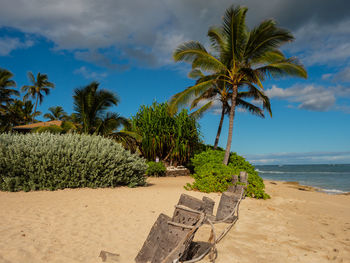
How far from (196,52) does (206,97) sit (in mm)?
4829

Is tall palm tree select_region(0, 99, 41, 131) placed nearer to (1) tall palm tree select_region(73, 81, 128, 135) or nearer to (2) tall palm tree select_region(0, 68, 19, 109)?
(2) tall palm tree select_region(0, 68, 19, 109)

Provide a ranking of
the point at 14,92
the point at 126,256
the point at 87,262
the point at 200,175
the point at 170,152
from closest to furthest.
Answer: the point at 87,262 → the point at 126,256 → the point at 200,175 → the point at 170,152 → the point at 14,92

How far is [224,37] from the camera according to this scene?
14.0m

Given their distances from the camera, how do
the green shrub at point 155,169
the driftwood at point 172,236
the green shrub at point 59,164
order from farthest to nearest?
the green shrub at point 155,169
the green shrub at point 59,164
the driftwood at point 172,236

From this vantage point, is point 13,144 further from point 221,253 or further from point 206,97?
point 206,97

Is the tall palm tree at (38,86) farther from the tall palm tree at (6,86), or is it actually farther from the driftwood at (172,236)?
the driftwood at (172,236)

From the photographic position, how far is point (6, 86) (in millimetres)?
31266

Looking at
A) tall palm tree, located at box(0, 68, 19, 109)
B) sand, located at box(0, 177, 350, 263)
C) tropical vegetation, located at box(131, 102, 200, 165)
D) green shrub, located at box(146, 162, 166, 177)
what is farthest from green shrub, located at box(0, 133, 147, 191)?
tall palm tree, located at box(0, 68, 19, 109)

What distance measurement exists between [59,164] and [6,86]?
30.0 metres

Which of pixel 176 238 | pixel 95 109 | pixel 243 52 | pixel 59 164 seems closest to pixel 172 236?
pixel 176 238

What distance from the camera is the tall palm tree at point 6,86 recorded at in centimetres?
3050

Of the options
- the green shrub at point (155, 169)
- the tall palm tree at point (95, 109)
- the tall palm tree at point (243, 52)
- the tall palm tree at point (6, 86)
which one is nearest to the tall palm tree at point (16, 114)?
the tall palm tree at point (6, 86)

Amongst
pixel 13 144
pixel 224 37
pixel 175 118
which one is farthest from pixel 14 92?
pixel 224 37

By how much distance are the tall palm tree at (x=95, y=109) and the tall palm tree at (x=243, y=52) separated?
6270mm
